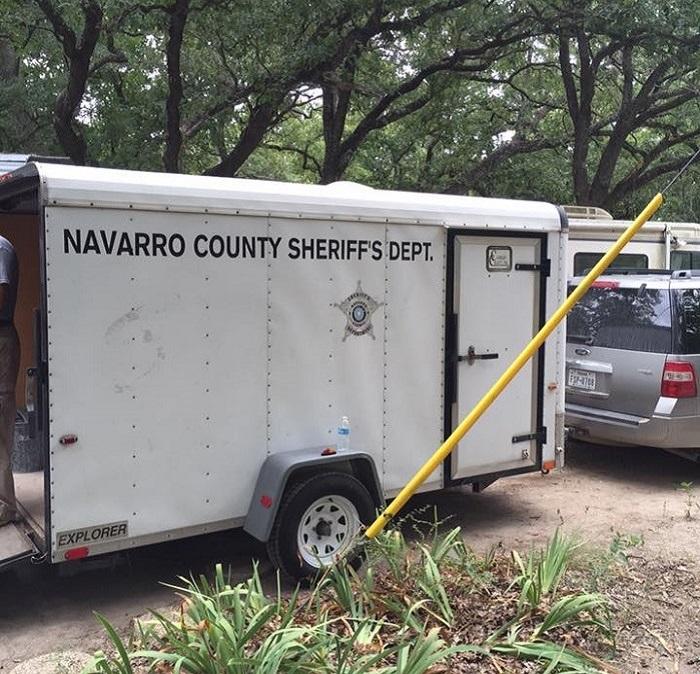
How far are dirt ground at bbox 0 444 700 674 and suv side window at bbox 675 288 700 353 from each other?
1.29 meters

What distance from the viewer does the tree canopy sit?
39.3 feet

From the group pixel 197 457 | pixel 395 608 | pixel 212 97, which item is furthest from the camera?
pixel 212 97

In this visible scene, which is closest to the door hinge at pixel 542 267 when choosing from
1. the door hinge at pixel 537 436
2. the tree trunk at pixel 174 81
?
the door hinge at pixel 537 436

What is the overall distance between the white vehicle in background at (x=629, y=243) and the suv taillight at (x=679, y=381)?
3.42m

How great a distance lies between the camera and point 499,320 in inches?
241

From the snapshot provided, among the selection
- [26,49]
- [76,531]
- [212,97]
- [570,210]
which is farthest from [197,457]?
[26,49]

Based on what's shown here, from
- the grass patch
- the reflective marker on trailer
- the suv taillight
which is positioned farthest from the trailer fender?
the suv taillight

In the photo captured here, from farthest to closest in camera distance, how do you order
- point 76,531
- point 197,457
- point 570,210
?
1. point 570,210
2. point 197,457
3. point 76,531

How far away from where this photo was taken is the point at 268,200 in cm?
499

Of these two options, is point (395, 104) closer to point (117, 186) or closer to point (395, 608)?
point (117, 186)

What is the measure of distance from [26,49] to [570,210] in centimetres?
946

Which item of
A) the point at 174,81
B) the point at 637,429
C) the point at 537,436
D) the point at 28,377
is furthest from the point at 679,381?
the point at 174,81

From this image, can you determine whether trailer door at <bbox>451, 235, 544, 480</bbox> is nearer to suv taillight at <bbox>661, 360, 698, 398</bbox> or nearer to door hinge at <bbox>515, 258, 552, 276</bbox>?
door hinge at <bbox>515, 258, 552, 276</bbox>

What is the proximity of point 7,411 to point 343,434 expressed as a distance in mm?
2100
